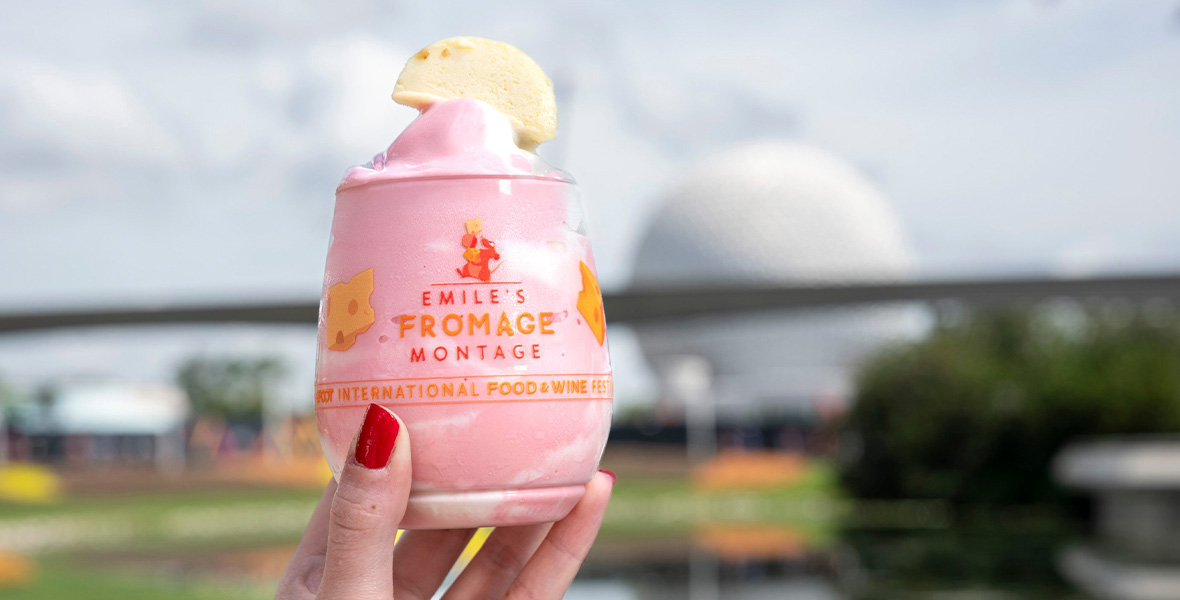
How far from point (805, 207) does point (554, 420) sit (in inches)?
1529

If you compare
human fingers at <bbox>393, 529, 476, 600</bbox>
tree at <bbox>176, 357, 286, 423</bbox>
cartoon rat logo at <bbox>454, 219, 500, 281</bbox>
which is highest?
cartoon rat logo at <bbox>454, 219, 500, 281</bbox>

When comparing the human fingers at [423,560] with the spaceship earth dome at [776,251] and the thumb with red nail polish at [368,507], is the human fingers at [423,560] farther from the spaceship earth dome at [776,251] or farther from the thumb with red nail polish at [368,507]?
the spaceship earth dome at [776,251]

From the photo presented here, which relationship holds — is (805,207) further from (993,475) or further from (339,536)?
(339,536)

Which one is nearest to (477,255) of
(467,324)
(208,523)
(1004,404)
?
(467,324)

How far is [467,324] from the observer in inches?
59.2

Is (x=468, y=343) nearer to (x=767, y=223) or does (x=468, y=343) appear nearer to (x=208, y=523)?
(x=208, y=523)

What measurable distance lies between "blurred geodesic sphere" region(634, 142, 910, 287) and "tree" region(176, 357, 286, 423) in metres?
12.5

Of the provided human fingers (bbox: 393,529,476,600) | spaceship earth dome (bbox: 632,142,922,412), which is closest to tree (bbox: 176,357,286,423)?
spaceship earth dome (bbox: 632,142,922,412)

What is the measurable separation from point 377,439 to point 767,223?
126ft

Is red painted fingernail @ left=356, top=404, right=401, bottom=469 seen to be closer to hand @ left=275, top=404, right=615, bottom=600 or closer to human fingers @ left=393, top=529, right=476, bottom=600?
hand @ left=275, top=404, right=615, bottom=600

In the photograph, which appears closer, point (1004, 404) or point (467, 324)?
point (467, 324)

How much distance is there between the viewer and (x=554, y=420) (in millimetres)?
1539

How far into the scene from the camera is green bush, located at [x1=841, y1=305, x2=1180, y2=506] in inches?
742

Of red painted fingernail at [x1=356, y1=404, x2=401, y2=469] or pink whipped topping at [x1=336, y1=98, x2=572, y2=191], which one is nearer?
red painted fingernail at [x1=356, y1=404, x2=401, y2=469]
